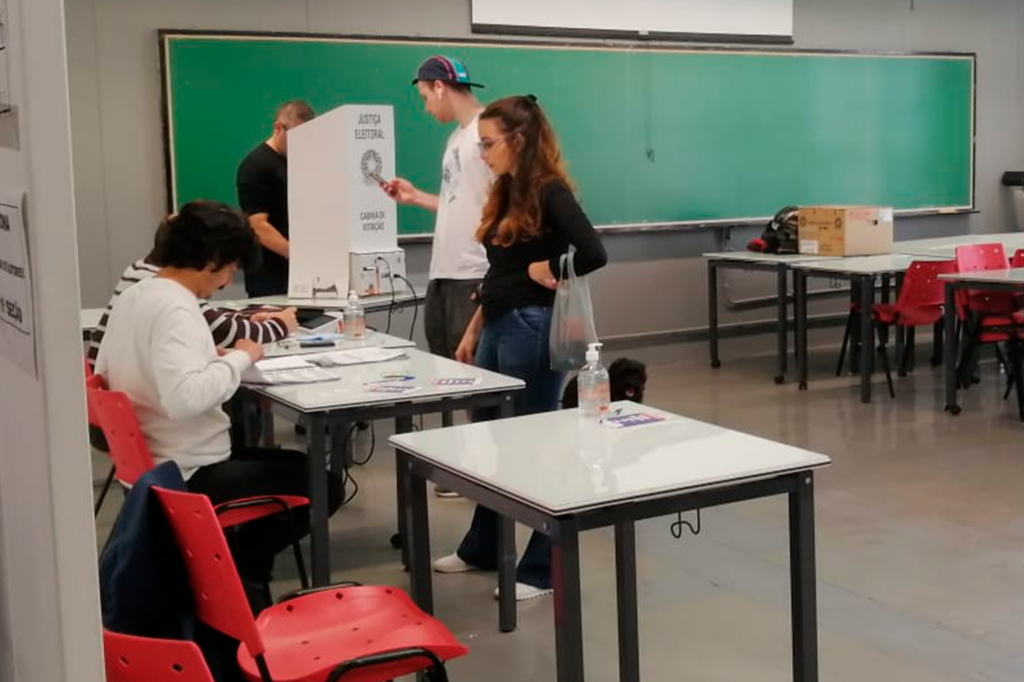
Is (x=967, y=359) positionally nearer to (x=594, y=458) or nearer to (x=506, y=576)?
(x=506, y=576)

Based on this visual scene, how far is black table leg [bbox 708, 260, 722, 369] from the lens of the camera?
7.97 meters

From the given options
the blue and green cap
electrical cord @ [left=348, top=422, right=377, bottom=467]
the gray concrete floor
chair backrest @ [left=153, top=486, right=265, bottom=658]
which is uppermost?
the blue and green cap

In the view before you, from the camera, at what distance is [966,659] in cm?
314

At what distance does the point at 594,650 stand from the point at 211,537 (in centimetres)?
167

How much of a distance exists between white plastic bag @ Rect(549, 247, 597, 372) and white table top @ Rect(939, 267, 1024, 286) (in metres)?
3.37

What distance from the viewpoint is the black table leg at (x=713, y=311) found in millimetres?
7973

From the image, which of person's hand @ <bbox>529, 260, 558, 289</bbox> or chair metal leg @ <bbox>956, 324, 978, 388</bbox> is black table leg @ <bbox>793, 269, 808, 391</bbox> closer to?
chair metal leg @ <bbox>956, 324, 978, 388</bbox>

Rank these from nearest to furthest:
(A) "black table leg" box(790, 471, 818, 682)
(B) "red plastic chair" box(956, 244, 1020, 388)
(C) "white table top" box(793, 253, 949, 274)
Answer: (A) "black table leg" box(790, 471, 818, 682)
(B) "red plastic chair" box(956, 244, 1020, 388)
(C) "white table top" box(793, 253, 949, 274)

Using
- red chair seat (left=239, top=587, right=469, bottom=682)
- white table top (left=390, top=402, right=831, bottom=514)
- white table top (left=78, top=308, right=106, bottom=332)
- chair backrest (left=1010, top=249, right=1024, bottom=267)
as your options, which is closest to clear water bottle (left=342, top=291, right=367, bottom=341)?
white table top (left=78, top=308, right=106, bottom=332)

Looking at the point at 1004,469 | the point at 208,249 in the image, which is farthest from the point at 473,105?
the point at 1004,469

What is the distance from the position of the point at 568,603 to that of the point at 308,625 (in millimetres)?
547

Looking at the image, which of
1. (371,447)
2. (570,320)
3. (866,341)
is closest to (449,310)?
(570,320)

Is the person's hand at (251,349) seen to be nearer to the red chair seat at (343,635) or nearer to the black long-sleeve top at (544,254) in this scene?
the black long-sleeve top at (544,254)

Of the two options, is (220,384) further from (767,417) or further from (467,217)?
(767,417)
